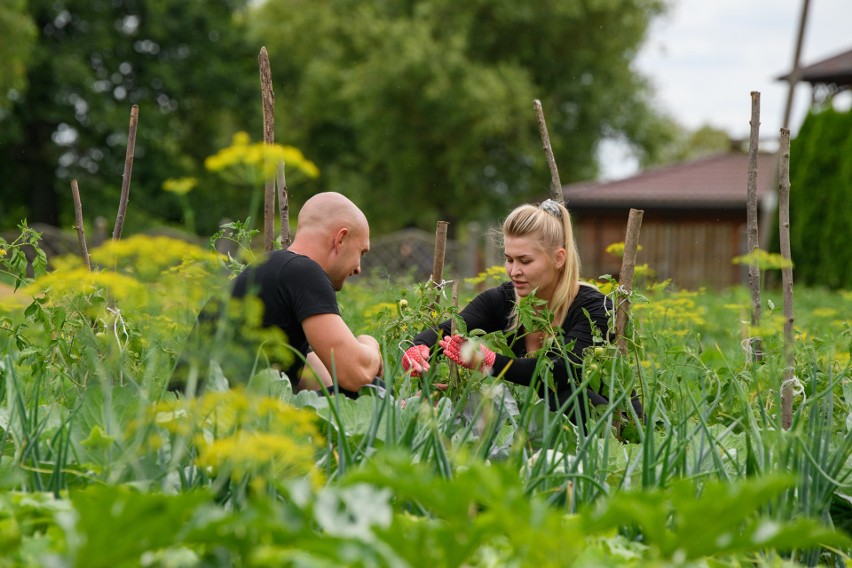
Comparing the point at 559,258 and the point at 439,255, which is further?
the point at 559,258

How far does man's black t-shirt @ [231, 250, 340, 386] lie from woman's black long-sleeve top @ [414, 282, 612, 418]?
46cm

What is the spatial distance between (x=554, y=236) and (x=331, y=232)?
90 centimetres

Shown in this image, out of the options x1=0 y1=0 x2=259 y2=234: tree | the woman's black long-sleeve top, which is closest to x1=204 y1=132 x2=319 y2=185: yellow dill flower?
the woman's black long-sleeve top

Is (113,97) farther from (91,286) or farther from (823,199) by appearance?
(91,286)

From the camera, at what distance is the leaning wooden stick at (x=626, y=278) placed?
3.16 meters

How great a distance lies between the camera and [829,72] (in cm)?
2005

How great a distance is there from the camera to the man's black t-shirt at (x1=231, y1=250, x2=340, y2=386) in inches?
124

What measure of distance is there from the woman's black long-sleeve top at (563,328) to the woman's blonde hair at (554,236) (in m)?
0.04

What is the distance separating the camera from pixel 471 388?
2799 millimetres

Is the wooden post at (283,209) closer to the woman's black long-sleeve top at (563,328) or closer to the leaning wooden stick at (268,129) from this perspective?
the leaning wooden stick at (268,129)

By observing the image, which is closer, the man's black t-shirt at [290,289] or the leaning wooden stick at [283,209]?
the man's black t-shirt at [290,289]

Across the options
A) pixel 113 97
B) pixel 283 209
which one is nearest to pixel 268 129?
pixel 283 209

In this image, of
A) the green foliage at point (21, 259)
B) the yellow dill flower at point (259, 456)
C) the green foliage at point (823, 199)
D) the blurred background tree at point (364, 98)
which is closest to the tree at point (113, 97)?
the blurred background tree at point (364, 98)

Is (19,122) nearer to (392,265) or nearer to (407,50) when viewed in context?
(407,50)
